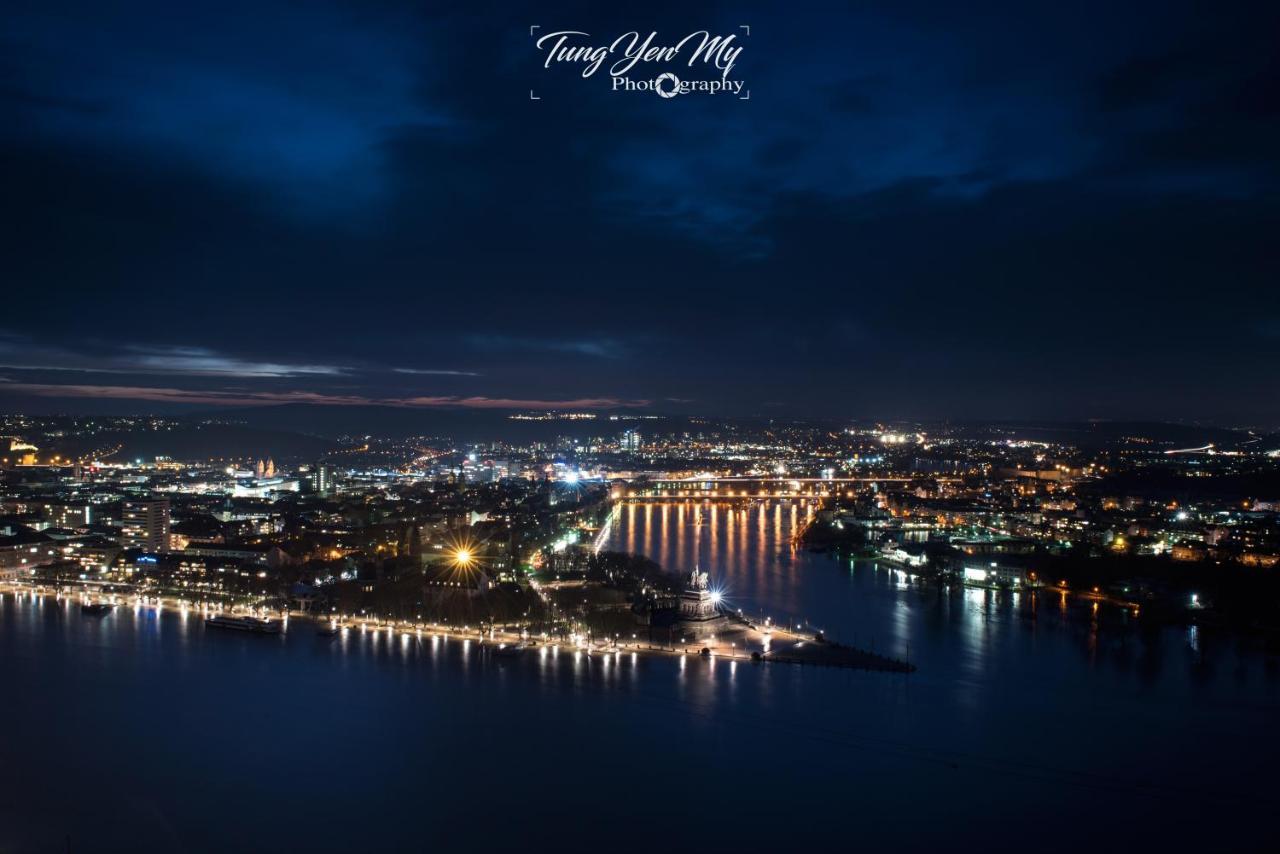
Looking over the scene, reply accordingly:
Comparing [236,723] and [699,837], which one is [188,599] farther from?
[699,837]

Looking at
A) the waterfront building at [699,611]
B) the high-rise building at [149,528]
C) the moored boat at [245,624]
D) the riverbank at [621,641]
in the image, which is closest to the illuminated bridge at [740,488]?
the high-rise building at [149,528]

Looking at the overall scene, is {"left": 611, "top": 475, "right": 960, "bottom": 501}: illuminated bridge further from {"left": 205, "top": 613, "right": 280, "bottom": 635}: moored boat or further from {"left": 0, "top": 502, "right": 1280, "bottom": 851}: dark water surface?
{"left": 0, "top": 502, "right": 1280, "bottom": 851}: dark water surface

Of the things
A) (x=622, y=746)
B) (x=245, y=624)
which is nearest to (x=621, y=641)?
(x=622, y=746)

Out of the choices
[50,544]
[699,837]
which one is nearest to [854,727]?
[699,837]

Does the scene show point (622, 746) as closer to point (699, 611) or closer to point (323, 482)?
point (699, 611)

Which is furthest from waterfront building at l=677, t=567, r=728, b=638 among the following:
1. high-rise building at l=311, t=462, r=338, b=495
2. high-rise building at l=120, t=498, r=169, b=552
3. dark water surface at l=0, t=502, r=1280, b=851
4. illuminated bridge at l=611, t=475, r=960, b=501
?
high-rise building at l=311, t=462, r=338, b=495

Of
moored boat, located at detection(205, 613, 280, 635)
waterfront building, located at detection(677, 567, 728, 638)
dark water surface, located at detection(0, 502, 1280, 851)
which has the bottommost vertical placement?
dark water surface, located at detection(0, 502, 1280, 851)
